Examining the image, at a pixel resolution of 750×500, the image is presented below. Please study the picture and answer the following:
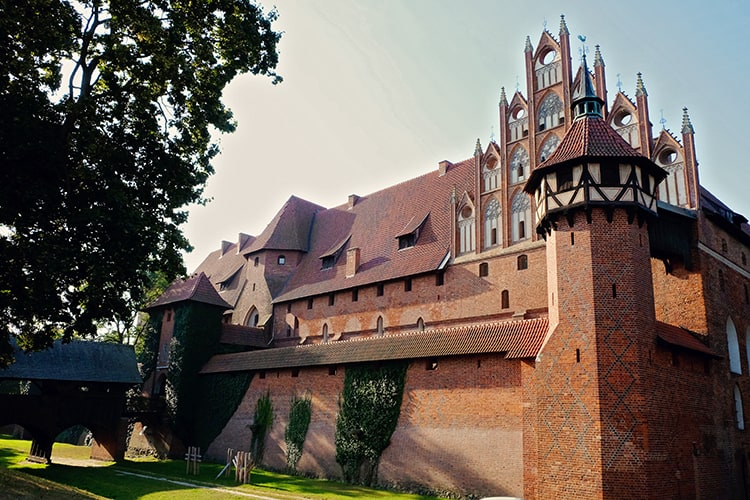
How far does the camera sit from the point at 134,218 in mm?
15172

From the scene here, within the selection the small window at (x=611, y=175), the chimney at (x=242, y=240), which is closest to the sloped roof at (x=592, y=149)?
the small window at (x=611, y=175)

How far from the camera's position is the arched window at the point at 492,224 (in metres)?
24.5

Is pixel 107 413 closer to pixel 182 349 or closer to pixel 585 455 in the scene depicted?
pixel 182 349

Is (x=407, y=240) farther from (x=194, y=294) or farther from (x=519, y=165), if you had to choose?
(x=194, y=294)

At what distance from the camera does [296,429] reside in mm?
24141

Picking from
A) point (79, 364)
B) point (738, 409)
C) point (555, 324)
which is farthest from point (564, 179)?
point (79, 364)

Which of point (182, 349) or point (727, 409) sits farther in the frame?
point (182, 349)

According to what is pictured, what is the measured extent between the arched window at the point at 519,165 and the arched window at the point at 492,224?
1.25m

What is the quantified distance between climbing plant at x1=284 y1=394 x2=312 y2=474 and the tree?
9.15 m

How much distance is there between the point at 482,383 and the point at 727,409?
26.4 feet

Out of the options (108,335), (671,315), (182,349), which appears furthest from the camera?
(108,335)

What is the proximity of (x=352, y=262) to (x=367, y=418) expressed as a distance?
35.1 ft

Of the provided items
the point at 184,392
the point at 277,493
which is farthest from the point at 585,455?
the point at 184,392

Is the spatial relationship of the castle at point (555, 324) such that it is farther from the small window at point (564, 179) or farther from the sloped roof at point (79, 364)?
the sloped roof at point (79, 364)
